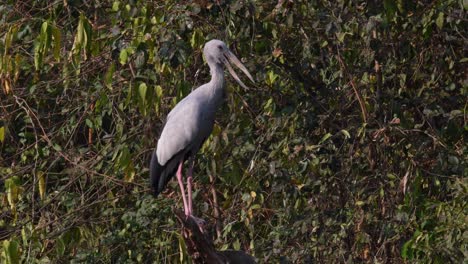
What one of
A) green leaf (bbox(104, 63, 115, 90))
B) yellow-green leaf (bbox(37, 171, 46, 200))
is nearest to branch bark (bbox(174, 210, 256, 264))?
green leaf (bbox(104, 63, 115, 90))

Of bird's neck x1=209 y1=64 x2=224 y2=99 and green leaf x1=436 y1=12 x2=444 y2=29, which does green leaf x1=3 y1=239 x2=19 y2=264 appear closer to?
bird's neck x1=209 y1=64 x2=224 y2=99

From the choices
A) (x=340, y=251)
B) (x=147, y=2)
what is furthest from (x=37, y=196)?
(x=340, y=251)

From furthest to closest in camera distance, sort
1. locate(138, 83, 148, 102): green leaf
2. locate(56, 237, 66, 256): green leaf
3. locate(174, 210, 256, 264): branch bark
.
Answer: locate(56, 237, 66, 256): green leaf, locate(138, 83, 148, 102): green leaf, locate(174, 210, 256, 264): branch bark

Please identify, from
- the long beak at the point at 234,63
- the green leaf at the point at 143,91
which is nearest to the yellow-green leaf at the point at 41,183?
the green leaf at the point at 143,91

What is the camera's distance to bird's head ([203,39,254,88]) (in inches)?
201

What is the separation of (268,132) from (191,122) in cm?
52

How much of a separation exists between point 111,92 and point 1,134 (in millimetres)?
623

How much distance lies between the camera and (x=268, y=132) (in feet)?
18.1

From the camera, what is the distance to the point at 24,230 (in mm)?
5535

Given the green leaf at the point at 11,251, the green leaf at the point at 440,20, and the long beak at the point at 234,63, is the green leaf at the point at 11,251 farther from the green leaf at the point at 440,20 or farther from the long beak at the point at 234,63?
the green leaf at the point at 440,20

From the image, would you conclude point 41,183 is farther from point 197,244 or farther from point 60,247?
point 197,244

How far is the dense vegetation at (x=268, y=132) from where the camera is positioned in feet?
17.3

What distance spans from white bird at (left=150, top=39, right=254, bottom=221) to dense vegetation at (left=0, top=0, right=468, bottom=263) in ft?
0.44

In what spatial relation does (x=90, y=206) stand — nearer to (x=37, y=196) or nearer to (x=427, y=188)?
(x=37, y=196)
